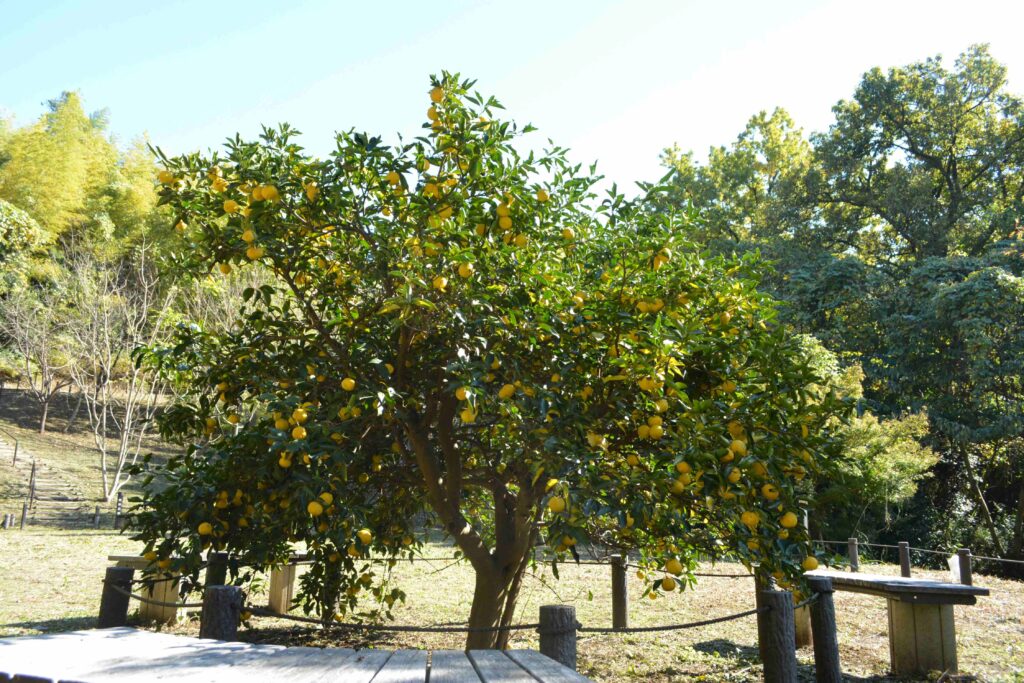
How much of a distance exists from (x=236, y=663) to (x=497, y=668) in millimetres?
871

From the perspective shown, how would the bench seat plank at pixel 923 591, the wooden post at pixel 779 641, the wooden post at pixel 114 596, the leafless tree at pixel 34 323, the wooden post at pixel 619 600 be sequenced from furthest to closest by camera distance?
1. the leafless tree at pixel 34 323
2. the wooden post at pixel 619 600
3. the bench seat plank at pixel 923 591
4. the wooden post at pixel 114 596
5. the wooden post at pixel 779 641

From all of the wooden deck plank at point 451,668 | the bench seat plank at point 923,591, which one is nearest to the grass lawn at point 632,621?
the bench seat plank at point 923,591

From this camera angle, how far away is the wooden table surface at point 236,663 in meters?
2.22

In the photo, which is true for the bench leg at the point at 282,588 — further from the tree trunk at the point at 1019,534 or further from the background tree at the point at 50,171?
the background tree at the point at 50,171

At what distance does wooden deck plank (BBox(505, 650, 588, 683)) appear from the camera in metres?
2.30

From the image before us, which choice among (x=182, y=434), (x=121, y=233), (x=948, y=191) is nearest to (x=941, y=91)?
(x=948, y=191)

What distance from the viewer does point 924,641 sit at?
5078 millimetres

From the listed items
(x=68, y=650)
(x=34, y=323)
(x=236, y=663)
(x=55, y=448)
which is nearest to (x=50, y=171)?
(x=34, y=323)

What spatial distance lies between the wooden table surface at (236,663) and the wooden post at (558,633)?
274 mm

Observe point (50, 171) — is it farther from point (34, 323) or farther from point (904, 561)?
point (904, 561)

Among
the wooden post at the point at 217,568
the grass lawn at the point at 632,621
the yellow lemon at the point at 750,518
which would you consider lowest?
the grass lawn at the point at 632,621

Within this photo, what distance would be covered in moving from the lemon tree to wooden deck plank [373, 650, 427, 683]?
0.77 metres

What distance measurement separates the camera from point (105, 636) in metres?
2.87

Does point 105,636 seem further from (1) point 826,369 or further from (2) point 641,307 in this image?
(1) point 826,369
